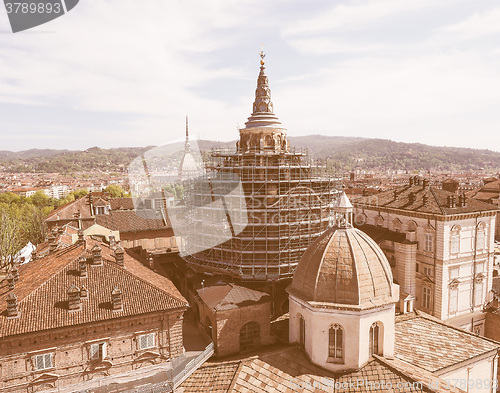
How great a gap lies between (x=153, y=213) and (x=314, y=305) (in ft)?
109

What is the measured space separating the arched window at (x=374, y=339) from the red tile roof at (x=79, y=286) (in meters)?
11.4

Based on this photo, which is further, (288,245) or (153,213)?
(153,213)

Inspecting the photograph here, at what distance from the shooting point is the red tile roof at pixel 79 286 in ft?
64.7

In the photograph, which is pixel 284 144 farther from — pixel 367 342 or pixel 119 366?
pixel 119 366

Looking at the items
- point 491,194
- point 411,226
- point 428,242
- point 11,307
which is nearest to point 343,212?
point 428,242

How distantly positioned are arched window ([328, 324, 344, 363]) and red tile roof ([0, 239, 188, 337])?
9.03m

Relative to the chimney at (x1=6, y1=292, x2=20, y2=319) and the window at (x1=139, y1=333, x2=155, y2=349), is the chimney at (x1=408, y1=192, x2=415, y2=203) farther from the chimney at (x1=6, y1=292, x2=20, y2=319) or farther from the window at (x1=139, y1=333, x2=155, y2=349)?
the chimney at (x1=6, y1=292, x2=20, y2=319)

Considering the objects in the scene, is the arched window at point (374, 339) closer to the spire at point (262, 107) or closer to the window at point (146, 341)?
the window at point (146, 341)

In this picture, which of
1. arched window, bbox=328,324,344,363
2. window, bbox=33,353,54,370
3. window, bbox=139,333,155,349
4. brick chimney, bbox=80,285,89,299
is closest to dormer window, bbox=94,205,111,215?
brick chimney, bbox=80,285,89,299

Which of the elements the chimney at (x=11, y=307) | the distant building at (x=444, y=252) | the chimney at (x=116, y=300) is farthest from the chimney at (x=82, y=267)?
the distant building at (x=444, y=252)

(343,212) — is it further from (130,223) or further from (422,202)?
(130,223)

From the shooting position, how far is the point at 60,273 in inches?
896

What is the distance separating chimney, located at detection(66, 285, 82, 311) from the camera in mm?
20359

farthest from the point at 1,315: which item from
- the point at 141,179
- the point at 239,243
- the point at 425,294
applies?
the point at 141,179
